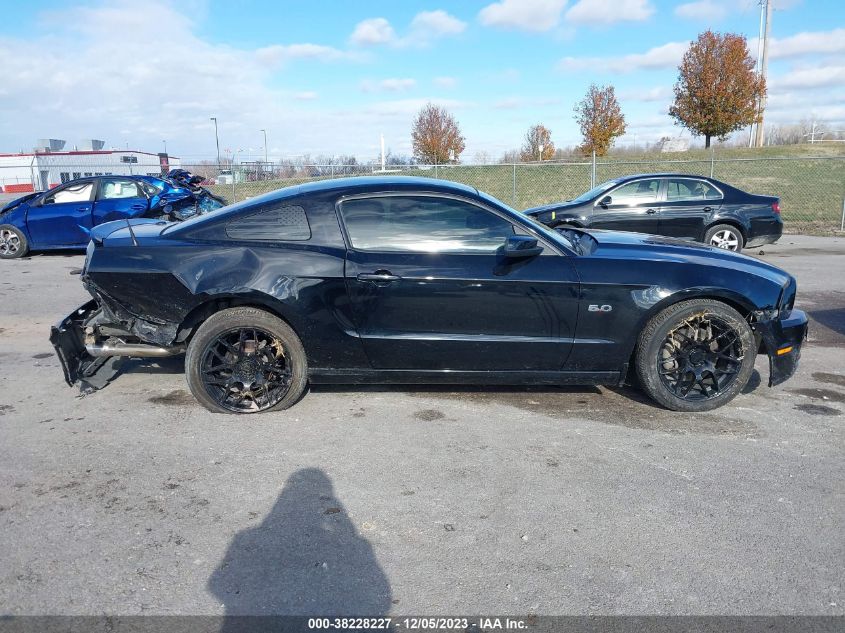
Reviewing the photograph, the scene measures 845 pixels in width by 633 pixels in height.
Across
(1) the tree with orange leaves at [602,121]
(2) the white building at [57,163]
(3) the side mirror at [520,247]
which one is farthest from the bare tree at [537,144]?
(3) the side mirror at [520,247]

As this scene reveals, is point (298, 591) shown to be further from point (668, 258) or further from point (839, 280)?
point (839, 280)

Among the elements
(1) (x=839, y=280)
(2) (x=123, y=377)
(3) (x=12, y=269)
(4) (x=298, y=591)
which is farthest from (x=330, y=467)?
(3) (x=12, y=269)

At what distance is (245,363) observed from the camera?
4305 mm

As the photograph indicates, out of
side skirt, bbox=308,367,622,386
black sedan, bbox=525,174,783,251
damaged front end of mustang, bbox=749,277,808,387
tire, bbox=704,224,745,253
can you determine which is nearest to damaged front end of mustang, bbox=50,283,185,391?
side skirt, bbox=308,367,622,386

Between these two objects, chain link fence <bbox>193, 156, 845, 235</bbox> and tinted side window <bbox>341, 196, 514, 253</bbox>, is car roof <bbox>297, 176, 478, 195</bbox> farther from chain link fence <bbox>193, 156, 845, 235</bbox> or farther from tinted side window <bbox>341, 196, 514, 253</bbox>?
chain link fence <bbox>193, 156, 845, 235</bbox>

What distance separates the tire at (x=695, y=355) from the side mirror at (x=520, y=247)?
94 cm

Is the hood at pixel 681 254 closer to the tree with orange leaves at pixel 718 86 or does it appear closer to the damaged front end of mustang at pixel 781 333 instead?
the damaged front end of mustang at pixel 781 333

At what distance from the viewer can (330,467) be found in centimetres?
361

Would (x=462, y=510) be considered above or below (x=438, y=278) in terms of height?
below

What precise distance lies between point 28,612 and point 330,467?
1.55 m

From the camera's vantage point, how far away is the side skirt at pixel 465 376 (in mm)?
4324

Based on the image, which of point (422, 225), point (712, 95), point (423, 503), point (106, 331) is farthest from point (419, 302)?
point (712, 95)

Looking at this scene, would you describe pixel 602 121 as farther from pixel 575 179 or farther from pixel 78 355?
pixel 78 355

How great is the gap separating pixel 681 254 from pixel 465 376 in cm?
172
